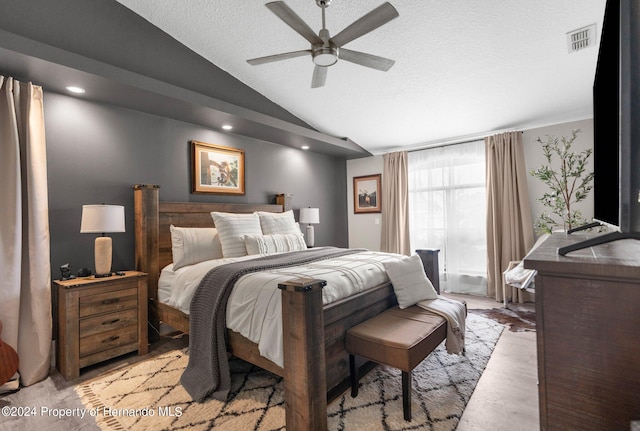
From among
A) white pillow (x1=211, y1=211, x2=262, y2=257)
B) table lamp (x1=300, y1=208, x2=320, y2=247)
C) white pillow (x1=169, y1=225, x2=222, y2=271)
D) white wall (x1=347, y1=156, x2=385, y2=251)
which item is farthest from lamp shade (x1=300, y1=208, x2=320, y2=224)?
white pillow (x1=169, y1=225, x2=222, y2=271)

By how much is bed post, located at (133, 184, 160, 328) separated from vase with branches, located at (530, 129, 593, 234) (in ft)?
14.2

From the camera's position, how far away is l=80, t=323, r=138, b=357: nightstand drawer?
2512 millimetres

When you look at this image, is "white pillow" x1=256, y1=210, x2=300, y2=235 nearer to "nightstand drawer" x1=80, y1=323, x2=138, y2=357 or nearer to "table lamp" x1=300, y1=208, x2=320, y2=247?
"table lamp" x1=300, y1=208, x2=320, y2=247

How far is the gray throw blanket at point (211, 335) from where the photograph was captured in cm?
214

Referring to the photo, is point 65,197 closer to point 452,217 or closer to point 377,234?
point 377,234

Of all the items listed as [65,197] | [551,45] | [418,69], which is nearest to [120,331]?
[65,197]

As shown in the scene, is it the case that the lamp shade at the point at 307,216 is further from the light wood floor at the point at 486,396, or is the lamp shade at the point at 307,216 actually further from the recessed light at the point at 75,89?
the recessed light at the point at 75,89

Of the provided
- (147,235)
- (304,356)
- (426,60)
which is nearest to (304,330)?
(304,356)

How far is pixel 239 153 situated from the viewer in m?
4.32

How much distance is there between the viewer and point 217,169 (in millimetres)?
4062

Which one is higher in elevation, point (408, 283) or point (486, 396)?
point (408, 283)

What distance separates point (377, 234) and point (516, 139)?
2.58m

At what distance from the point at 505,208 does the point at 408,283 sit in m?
2.64

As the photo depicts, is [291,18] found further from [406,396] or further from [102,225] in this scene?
A: [406,396]
